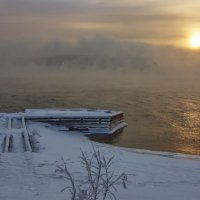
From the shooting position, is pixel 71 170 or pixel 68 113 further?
pixel 68 113

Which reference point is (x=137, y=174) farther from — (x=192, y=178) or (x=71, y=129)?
(x=71, y=129)

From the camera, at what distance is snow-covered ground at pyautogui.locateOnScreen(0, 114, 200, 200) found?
12977 mm

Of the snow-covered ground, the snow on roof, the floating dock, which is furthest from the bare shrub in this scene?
the snow on roof

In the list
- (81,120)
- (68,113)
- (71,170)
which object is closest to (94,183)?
A: (71,170)

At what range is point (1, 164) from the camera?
16.0m

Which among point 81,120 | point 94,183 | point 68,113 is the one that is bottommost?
point 81,120

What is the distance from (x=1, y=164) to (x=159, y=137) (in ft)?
50.8

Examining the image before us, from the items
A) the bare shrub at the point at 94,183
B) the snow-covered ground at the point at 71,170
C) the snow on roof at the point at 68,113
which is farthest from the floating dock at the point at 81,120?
the bare shrub at the point at 94,183

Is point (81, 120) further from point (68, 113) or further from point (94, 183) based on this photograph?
point (94, 183)

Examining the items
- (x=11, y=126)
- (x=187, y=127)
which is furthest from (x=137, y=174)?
(x=187, y=127)

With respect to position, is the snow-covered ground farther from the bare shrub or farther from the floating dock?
the floating dock

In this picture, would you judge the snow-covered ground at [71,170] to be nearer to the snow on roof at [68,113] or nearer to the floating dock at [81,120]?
the floating dock at [81,120]

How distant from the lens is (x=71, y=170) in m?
15.8

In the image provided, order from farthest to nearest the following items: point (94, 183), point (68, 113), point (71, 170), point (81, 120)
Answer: point (68, 113), point (81, 120), point (71, 170), point (94, 183)
